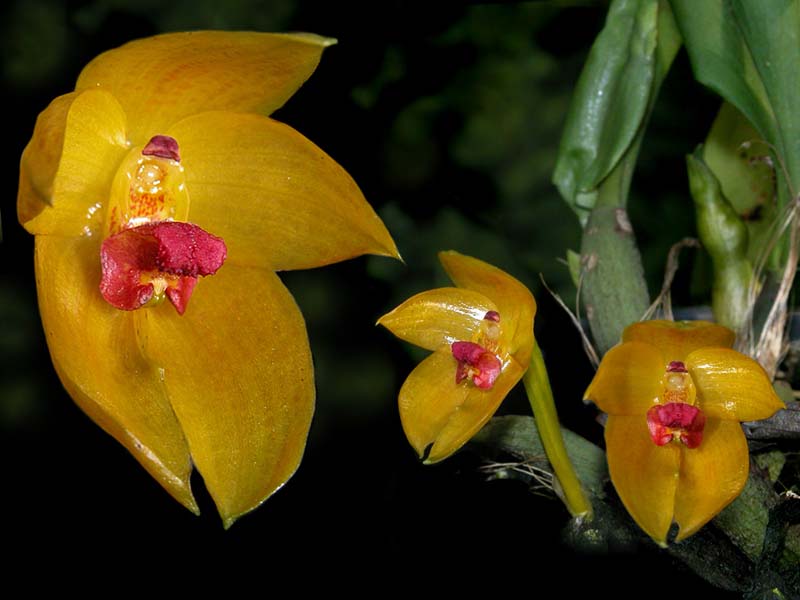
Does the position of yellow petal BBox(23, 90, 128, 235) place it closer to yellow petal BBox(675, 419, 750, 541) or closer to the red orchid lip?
the red orchid lip

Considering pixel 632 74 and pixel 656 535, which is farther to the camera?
pixel 632 74

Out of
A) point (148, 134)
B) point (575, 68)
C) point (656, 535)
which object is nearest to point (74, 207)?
point (148, 134)

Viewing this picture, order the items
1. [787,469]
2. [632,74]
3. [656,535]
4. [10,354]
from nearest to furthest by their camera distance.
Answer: [656,535] → [787,469] → [632,74] → [10,354]

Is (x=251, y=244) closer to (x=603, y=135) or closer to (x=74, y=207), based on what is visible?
(x=74, y=207)

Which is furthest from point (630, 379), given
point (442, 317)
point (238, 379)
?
point (238, 379)

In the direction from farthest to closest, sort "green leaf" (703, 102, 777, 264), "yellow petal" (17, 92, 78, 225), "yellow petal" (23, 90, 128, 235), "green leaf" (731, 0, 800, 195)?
1. "green leaf" (703, 102, 777, 264)
2. "green leaf" (731, 0, 800, 195)
3. "yellow petal" (23, 90, 128, 235)
4. "yellow petal" (17, 92, 78, 225)

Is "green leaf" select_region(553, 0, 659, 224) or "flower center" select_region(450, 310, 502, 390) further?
"green leaf" select_region(553, 0, 659, 224)

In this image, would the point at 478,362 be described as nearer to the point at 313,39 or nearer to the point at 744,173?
the point at 313,39

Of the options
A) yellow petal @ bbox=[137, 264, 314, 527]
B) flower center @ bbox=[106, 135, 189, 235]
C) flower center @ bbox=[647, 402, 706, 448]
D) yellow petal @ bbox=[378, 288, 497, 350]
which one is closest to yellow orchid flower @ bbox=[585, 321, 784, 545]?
flower center @ bbox=[647, 402, 706, 448]
